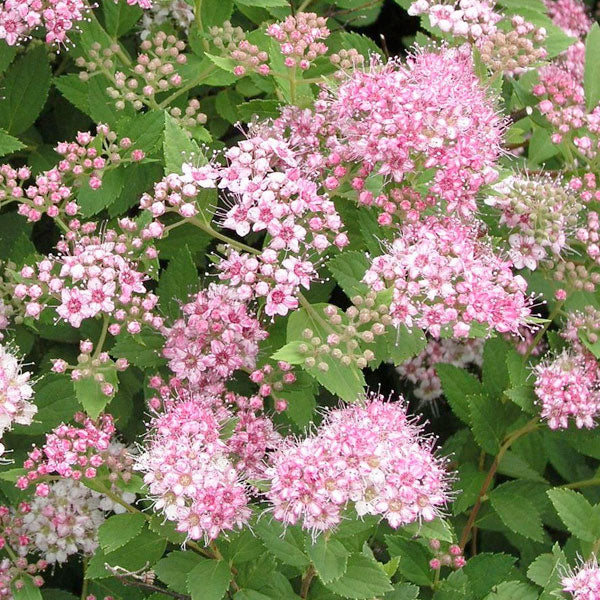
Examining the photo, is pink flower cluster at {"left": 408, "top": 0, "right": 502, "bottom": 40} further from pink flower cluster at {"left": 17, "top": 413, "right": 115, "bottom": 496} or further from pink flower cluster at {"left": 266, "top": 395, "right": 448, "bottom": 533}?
pink flower cluster at {"left": 17, "top": 413, "right": 115, "bottom": 496}

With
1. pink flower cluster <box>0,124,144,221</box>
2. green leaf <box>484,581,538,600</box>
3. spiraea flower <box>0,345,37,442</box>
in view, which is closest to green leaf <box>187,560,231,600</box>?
spiraea flower <box>0,345,37,442</box>

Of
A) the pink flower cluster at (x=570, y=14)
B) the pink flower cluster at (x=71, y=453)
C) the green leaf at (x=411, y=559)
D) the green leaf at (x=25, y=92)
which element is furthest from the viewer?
the pink flower cluster at (x=570, y=14)

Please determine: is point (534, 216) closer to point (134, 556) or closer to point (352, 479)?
point (352, 479)

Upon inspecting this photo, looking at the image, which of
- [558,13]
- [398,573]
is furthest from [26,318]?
[558,13]

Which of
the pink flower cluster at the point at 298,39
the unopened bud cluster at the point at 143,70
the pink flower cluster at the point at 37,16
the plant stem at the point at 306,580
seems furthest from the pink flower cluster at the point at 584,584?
the pink flower cluster at the point at 37,16

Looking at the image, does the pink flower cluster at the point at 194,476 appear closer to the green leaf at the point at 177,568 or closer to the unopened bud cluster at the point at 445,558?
the green leaf at the point at 177,568

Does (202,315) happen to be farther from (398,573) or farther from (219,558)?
(398,573)
